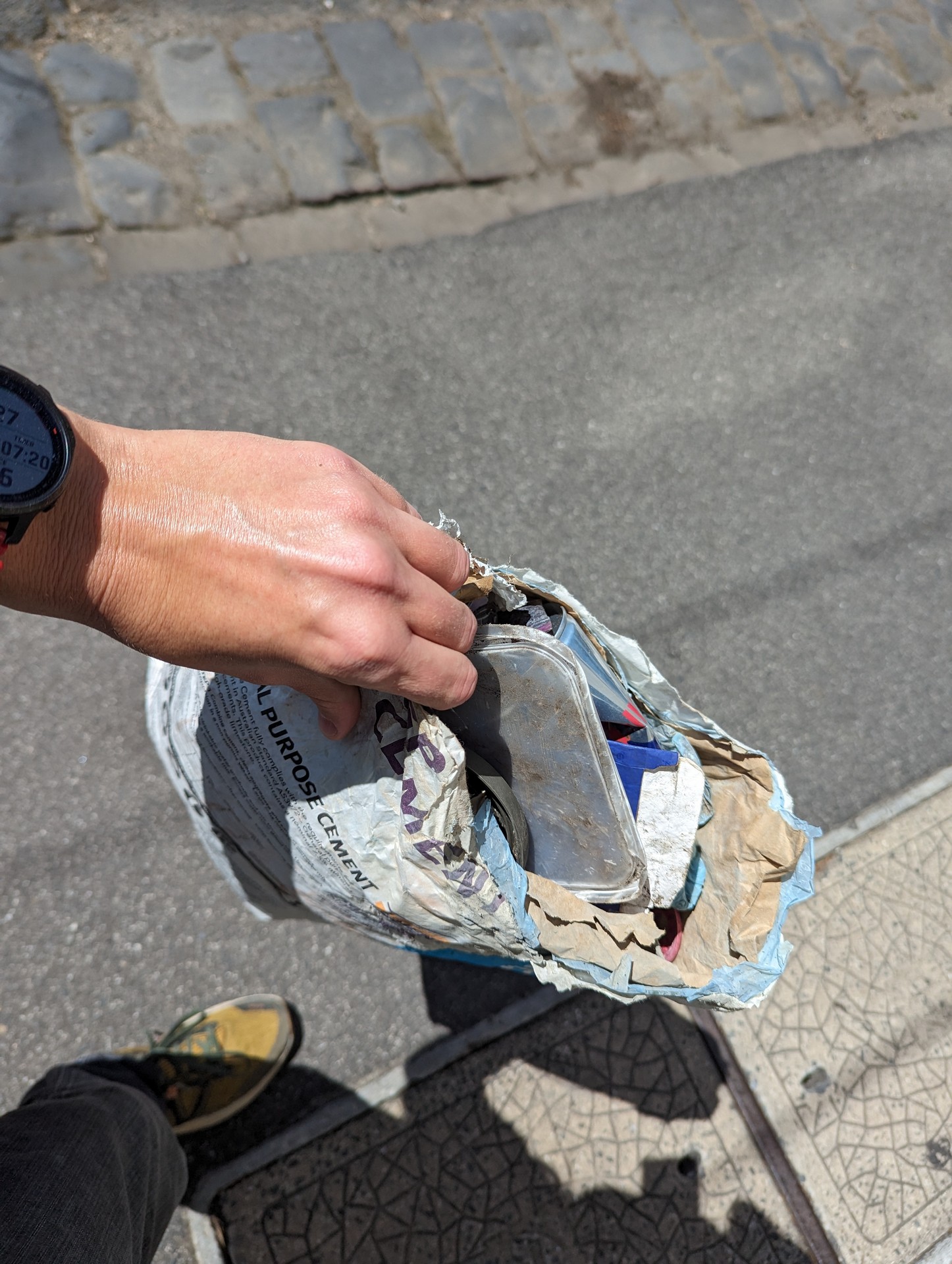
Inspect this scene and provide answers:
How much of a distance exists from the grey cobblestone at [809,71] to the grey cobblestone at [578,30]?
3.24ft

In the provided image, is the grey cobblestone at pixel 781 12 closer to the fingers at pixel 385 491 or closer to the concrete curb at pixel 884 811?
the concrete curb at pixel 884 811

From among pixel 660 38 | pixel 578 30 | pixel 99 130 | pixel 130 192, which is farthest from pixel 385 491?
pixel 660 38

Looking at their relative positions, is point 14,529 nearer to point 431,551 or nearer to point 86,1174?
point 431,551

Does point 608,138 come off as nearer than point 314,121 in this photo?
No

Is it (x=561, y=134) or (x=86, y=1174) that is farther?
(x=561, y=134)

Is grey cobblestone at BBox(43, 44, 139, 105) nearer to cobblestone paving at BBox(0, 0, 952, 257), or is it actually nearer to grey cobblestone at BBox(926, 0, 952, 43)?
cobblestone paving at BBox(0, 0, 952, 257)

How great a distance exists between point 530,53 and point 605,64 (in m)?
0.38

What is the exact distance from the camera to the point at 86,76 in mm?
3375

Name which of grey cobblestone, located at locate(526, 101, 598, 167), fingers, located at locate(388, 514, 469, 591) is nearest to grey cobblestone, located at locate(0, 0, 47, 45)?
grey cobblestone, located at locate(526, 101, 598, 167)

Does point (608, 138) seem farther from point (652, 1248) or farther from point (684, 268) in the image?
point (652, 1248)

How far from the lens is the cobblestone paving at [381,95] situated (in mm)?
3281

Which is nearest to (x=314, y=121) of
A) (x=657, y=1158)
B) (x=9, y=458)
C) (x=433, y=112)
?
(x=433, y=112)

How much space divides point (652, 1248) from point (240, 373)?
9.92ft

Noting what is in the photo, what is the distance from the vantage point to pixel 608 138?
3902 millimetres
